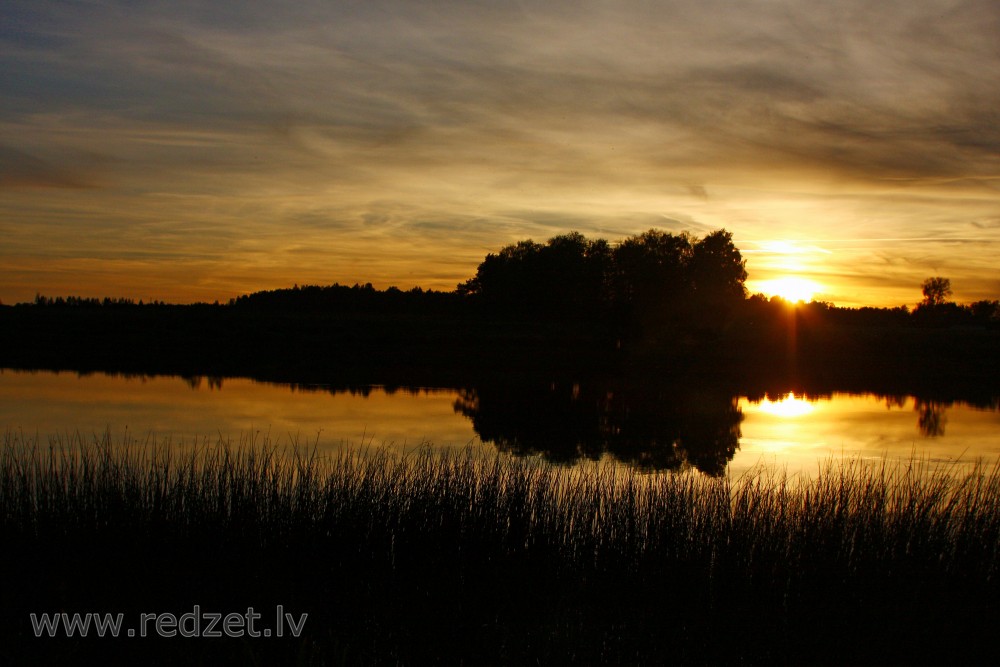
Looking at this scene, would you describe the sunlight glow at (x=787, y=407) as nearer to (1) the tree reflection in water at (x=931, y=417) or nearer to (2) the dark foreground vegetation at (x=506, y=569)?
(1) the tree reflection in water at (x=931, y=417)

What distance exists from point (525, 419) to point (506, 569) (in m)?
16.3

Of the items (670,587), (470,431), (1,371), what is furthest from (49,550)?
(1,371)

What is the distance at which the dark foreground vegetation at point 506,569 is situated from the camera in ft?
23.1

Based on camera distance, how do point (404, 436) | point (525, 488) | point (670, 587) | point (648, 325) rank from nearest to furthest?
point (670, 587) → point (525, 488) → point (404, 436) → point (648, 325)

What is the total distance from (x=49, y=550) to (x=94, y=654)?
215 centimetres

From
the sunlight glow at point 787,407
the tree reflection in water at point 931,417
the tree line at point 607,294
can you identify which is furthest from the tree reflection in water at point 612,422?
the tree line at point 607,294

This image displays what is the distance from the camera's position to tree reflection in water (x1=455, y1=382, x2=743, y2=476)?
1817 centimetres

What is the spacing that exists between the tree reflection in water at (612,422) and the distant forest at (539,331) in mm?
6100

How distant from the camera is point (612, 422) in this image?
24.2 m

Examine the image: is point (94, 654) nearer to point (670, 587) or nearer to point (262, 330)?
point (670, 587)

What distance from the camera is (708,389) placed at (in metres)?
35.7

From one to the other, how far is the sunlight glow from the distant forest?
10051mm

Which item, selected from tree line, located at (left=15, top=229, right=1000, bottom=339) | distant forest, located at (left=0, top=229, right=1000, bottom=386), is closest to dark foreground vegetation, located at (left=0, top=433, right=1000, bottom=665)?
distant forest, located at (left=0, top=229, right=1000, bottom=386)

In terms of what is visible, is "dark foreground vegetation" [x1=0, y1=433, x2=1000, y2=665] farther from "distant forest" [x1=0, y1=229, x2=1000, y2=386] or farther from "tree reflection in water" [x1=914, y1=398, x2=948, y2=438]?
"distant forest" [x1=0, y1=229, x2=1000, y2=386]
